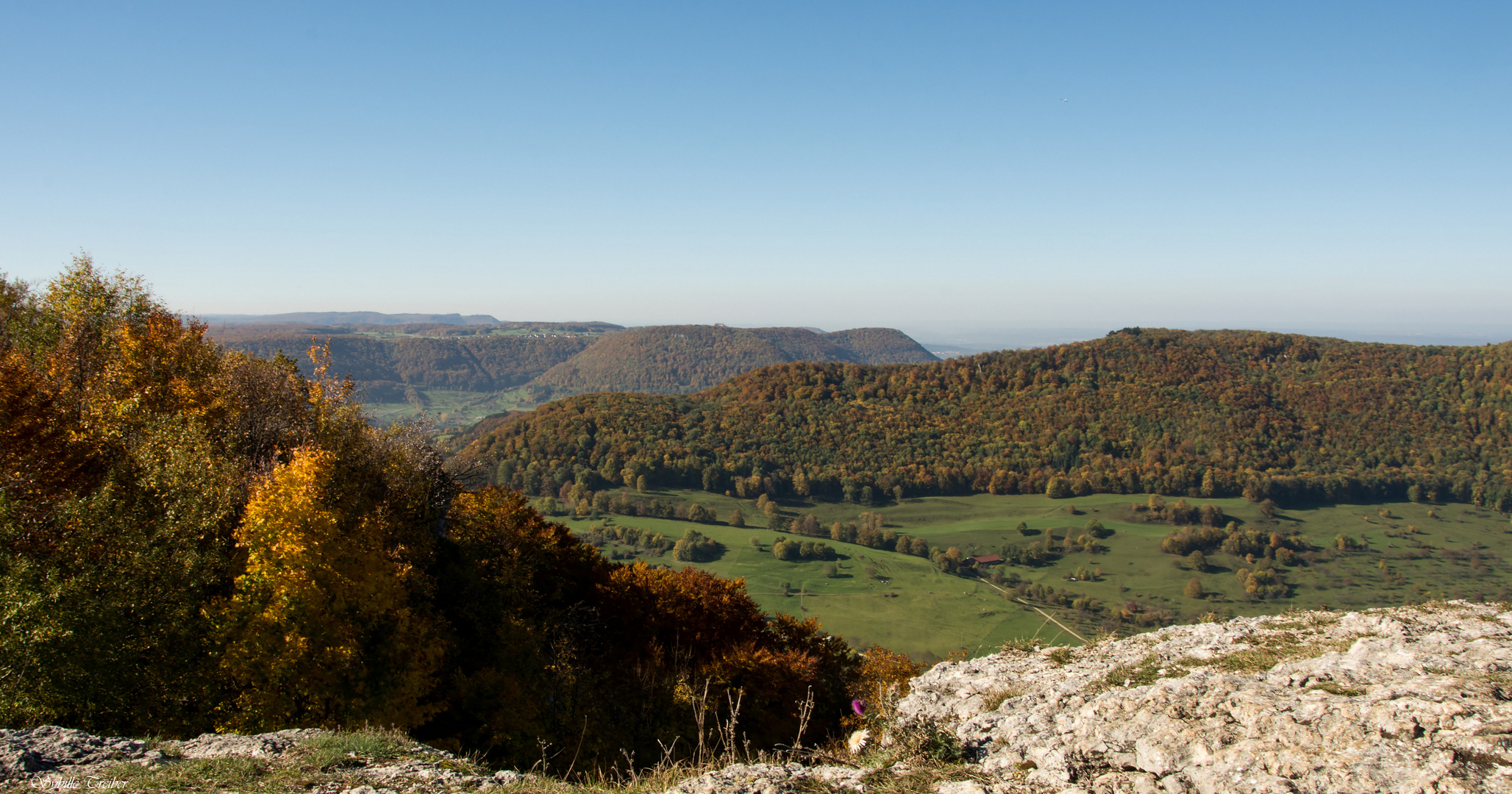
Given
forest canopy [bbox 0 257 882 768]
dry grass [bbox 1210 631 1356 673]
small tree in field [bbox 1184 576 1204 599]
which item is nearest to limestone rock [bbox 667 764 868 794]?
dry grass [bbox 1210 631 1356 673]

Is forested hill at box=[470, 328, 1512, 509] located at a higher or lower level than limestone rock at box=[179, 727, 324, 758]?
lower

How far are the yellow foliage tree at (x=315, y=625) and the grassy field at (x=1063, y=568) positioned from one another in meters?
62.7

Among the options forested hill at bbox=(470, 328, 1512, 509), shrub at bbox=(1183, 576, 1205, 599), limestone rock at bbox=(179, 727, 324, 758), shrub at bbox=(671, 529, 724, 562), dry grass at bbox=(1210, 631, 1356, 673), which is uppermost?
dry grass at bbox=(1210, 631, 1356, 673)

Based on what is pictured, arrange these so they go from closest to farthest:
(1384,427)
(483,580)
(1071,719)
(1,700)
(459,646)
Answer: (1071,719) < (1,700) < (459,646) < (483,580) < (1384,427)

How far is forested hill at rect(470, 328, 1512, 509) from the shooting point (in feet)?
507

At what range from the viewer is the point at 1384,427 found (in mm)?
169125

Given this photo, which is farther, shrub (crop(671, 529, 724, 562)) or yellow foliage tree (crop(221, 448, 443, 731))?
shrub (crop(671, 529, 724, 562))

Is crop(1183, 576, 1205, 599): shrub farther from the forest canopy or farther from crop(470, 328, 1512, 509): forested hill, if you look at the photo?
the forest canopy

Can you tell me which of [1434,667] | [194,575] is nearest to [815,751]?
[1434,667]

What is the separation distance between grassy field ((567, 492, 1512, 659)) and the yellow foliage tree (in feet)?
206

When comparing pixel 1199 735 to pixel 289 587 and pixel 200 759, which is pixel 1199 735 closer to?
pixel 200 759

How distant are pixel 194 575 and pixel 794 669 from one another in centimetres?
1875

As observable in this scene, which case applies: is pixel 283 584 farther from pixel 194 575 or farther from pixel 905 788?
pixel 905 788

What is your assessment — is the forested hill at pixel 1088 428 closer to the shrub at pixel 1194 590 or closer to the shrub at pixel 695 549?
the shrub at pixel 695 549
